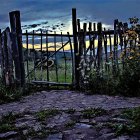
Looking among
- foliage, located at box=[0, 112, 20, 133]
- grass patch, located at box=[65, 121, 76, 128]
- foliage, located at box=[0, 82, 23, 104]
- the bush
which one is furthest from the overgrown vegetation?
grass patch, located at box=[65, 121, 76, 128]

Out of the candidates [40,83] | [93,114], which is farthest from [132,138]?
[40,83]

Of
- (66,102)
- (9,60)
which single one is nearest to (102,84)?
(66,102)

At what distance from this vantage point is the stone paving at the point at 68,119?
6785mm

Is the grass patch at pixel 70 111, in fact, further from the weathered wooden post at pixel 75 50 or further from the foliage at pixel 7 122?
the weathered wooden post at pixel 75 50

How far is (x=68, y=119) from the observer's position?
777cm

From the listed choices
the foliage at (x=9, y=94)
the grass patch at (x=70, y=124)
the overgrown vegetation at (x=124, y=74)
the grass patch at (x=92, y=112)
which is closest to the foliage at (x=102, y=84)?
the overgrown vegetation at (x=124, y=74)

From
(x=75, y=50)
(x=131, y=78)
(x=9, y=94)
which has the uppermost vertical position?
(x=75, y=50)

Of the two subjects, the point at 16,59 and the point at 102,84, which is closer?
the point at 102,84

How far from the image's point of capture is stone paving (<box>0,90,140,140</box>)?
6785mm

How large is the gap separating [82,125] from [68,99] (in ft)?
10.8

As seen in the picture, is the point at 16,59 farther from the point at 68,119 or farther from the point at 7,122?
the point at 68,119

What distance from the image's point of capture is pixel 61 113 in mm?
8289

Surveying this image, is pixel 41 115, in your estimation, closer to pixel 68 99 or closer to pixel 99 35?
pixel 68 99

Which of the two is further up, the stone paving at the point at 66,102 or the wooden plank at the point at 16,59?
the wooden plank at the point at 16,59
